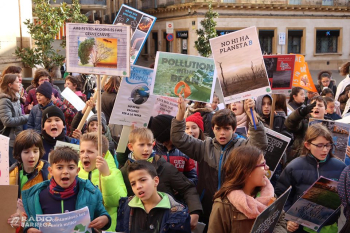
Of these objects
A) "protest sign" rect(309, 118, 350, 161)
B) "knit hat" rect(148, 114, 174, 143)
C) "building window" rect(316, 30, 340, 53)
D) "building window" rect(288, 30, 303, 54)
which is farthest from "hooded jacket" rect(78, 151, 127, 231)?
"building window" rect(316, 30, 340, 53)

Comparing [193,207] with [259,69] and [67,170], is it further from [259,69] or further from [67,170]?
[259,69]

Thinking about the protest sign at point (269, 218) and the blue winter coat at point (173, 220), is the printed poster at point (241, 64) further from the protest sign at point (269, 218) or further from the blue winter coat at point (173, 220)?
the protest sign at point (269, 218)

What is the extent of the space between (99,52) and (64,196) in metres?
1.67

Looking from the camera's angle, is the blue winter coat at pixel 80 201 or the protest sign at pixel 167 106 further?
the protest sign at pixel 167 106

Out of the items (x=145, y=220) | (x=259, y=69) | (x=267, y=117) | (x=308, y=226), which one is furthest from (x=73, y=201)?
(x=267, y=117)

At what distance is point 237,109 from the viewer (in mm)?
6777

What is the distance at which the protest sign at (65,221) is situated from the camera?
11.5 ft

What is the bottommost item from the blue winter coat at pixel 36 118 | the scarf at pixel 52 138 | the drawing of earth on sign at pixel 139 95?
the scarf at pixel 52 138

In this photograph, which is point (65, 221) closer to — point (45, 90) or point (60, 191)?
point (60, 191)

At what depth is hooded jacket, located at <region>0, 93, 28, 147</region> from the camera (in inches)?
282

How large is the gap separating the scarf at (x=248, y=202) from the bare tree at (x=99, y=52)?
2215mm

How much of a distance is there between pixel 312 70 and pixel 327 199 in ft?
104

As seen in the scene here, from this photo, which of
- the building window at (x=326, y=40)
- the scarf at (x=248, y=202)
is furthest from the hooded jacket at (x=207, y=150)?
the building window at (x=326, y=40)

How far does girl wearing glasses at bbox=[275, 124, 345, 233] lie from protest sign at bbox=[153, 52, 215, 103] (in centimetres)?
151
